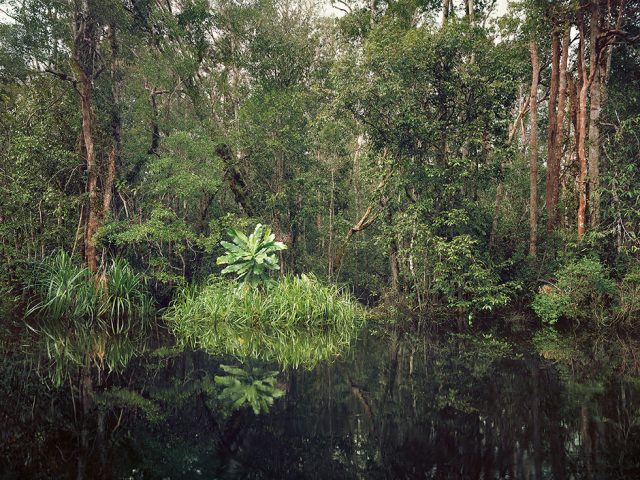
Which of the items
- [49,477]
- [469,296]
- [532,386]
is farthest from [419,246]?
[49,477]

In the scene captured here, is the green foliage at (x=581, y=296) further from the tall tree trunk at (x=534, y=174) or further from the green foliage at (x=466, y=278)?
A: the tall tree trunk at (x=534, y=174)

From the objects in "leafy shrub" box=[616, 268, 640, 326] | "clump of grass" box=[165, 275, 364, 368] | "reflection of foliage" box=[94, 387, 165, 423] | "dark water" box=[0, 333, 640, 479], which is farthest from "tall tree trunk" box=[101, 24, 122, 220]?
"leafy shrub" box=[616, 268, 640, 326]

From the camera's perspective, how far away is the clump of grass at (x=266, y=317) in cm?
744

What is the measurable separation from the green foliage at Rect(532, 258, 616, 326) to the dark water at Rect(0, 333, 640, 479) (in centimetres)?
338

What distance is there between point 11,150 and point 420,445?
10604mm

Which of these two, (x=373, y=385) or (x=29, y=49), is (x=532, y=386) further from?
(x=29, y=49)

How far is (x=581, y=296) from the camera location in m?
8.50

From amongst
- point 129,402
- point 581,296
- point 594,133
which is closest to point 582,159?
point 594,133

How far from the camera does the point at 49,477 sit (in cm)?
274

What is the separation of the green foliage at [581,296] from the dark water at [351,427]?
3.38 meters

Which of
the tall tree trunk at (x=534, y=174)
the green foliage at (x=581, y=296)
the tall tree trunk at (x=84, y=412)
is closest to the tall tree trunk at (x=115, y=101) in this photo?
the tall tree trunk at (x=84, y=412)

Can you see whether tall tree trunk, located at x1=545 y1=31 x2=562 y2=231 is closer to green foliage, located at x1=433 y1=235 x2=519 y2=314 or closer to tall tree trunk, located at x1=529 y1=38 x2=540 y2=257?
tall tree trunk, located at x1=529 y1=38 x2=540 y2=257

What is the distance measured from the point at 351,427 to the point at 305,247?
36.3 feet

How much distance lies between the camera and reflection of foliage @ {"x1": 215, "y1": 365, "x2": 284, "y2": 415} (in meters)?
4.19
